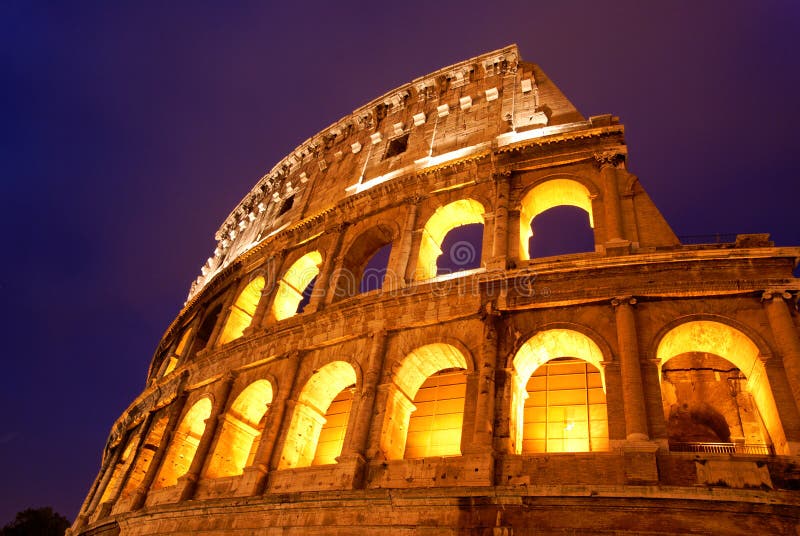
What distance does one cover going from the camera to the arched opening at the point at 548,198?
1262 cm

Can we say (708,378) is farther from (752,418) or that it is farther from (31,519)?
(31,519)

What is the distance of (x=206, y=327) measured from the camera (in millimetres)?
18531

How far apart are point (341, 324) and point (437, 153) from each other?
597 cm

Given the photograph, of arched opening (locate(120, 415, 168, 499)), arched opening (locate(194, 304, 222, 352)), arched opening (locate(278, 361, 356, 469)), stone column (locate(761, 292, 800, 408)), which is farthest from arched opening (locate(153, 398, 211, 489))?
stone column (locate(761, 292, 800, 408))

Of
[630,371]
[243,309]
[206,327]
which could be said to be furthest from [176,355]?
[630,371]

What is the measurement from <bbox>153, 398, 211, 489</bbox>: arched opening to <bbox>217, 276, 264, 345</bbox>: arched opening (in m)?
2.55

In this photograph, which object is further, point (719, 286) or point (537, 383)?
point (537, 383)

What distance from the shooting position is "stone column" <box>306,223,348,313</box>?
13681 millimetres

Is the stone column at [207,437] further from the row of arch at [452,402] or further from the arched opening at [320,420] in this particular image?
the arched opening at [320,420]

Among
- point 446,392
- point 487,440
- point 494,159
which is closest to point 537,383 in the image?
point 446,392

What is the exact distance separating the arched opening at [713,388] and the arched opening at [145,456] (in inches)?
495

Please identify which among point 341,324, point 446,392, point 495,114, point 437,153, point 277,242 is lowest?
point 446,392

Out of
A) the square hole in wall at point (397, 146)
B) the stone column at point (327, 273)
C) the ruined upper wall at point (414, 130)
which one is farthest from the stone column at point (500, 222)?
the square hole in wall at point (397, 146)

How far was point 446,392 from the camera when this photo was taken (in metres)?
12.1
